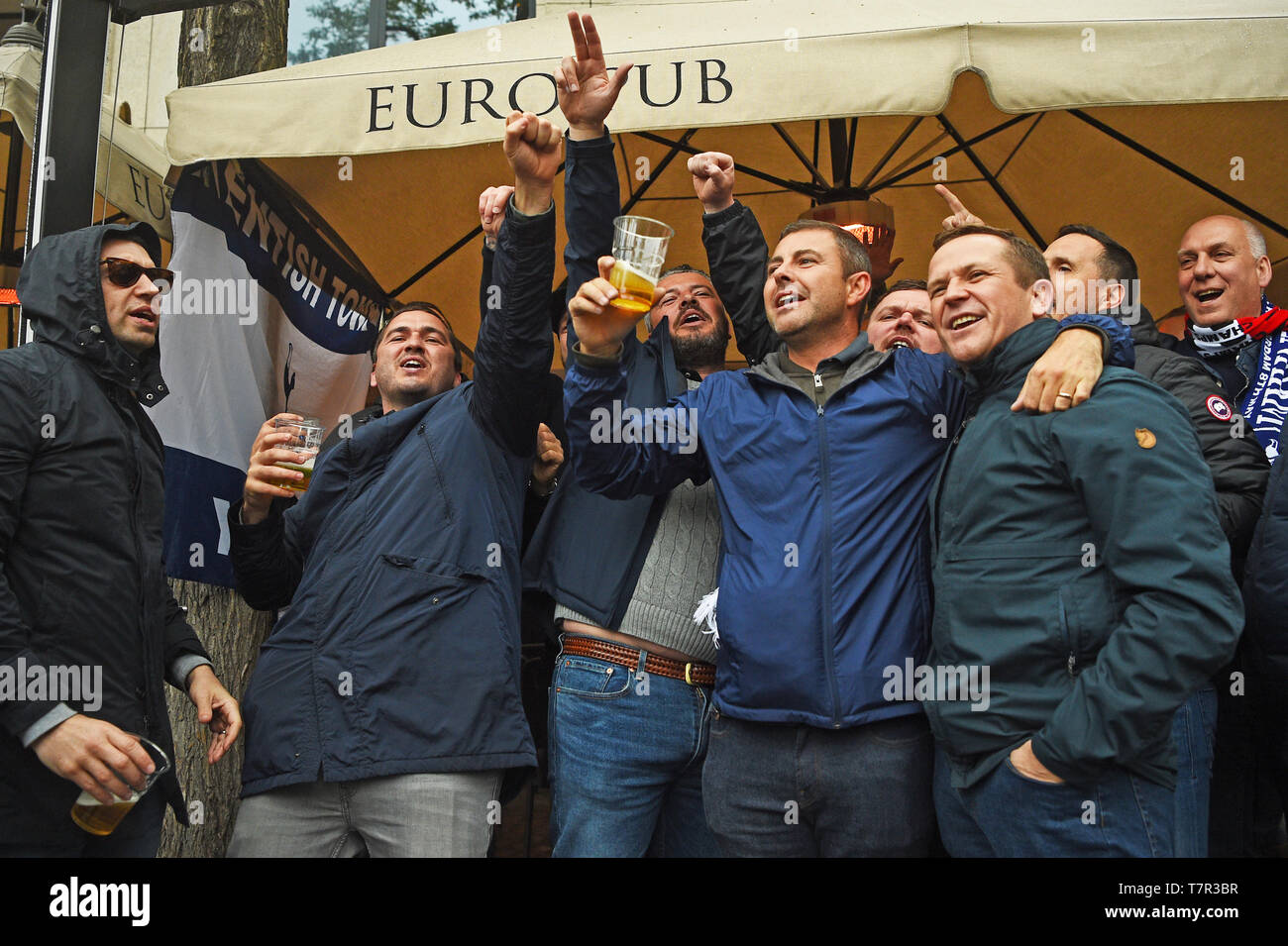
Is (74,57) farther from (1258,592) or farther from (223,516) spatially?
(1258,592)

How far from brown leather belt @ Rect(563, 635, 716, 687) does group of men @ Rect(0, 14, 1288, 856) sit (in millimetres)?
12

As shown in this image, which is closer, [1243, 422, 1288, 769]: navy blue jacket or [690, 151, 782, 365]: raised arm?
[1243, 422, 1288, 769]: navy blue jacket

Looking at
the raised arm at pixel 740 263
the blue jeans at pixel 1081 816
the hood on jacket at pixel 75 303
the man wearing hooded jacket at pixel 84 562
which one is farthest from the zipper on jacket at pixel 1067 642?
the hood on jacket at pixel 75 303

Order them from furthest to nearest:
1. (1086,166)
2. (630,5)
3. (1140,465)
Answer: (1086,166) < (630,5) < (1140,465)

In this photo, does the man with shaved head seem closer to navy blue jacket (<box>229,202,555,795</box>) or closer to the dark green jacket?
the dark green jacket

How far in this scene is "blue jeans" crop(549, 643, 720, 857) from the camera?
277 centimetres

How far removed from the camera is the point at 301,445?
296cm

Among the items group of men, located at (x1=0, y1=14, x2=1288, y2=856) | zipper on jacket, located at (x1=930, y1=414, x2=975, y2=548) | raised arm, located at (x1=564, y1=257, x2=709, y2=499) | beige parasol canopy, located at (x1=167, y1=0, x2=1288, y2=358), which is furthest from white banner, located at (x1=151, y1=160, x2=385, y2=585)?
zipper on jacket, located at (x1=930, y1=414, x2=975, y2=548)

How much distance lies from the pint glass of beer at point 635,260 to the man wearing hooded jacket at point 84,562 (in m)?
1.24

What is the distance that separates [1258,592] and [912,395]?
0.88 meters
